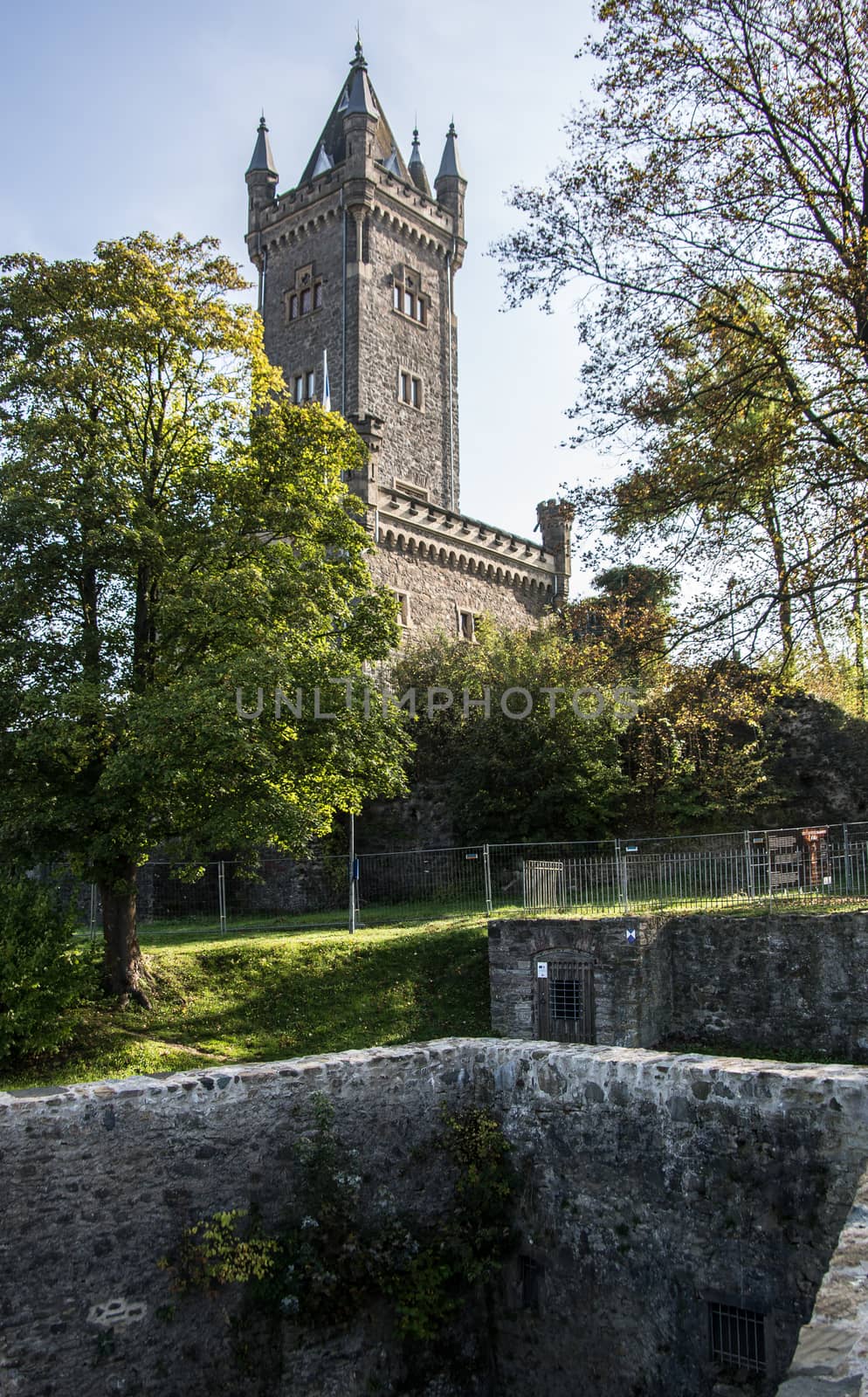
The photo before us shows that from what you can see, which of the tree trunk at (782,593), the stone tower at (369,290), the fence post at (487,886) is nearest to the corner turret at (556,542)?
the stone tower at (369,290)

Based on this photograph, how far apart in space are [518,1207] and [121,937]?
9.19 metres

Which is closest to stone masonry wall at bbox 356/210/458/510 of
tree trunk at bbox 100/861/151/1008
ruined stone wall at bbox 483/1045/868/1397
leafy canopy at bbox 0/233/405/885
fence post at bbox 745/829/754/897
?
leafy canopy at bbox 0/233/405/885

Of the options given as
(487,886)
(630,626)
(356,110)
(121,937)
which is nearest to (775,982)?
(630,626)

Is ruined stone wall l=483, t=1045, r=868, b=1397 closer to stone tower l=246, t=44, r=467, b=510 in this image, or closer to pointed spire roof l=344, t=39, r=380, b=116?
stone tower l=246, t=44, r=467, b=510

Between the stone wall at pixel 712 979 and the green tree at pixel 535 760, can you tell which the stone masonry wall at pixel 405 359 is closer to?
the green tree at pixel 535 760

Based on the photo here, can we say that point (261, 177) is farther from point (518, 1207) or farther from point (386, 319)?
point (518, 1207)

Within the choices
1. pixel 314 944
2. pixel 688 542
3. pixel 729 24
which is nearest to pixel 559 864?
pixel 314 944

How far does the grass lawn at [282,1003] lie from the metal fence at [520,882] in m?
1.62

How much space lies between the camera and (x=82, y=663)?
15945mm

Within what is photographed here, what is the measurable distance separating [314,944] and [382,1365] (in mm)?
10324

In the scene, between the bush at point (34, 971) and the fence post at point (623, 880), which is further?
the fence post at point (623, 880)

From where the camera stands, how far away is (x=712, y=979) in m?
16.4

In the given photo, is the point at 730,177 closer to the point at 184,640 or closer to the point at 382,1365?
the point at 184,640

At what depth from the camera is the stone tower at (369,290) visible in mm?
46156
